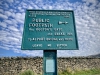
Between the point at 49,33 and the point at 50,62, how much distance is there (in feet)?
5.64

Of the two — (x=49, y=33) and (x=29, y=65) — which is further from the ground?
(x=49, y=33)

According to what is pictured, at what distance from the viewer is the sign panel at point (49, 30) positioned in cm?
856

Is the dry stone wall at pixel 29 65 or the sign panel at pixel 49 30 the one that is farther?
the dry stone wall at pixel 29 65

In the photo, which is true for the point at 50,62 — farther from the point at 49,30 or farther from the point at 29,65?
the point at 29,65

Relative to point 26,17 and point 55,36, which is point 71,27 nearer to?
point 55,36

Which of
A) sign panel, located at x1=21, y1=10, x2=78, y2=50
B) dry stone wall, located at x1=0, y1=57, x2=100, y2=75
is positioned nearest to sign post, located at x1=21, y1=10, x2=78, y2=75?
sign panel, located at x1=21, y1=10, x2=78, y2=50

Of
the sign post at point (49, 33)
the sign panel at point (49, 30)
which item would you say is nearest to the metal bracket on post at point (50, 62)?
the sign post at point (49, 33)

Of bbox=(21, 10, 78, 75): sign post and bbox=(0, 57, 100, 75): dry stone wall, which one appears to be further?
bbox=(0, 57, 100, 75): dry stone wall

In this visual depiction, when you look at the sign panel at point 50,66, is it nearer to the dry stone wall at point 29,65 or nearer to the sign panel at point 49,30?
the sign panel at point 49,30

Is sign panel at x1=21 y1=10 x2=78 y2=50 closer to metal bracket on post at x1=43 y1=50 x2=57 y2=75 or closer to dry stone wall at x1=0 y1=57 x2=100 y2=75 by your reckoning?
metal bracket on post at x1=43 y1=50 x2=57 y2=75

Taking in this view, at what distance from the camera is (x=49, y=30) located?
29.2 feet

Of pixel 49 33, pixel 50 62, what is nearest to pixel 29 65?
pixel 50 62

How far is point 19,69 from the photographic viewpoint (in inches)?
570

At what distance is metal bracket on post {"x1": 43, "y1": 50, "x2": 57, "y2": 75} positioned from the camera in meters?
8.48
